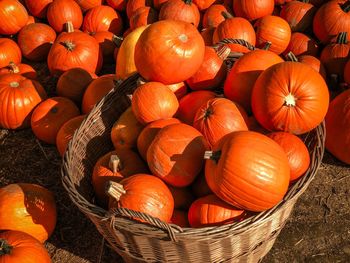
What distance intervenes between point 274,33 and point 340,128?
118cm

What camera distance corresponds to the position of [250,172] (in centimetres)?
184

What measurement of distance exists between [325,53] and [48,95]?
110 inches

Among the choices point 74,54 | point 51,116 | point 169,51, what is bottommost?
point 51,116

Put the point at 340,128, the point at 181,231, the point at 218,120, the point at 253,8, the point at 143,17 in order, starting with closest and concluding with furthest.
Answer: the point at 181,231 < the point at 218,120 < the point at 340,128 < the point at 253,8 < the point at 143,17

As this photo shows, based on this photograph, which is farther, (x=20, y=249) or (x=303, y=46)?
(x=303, y=46)

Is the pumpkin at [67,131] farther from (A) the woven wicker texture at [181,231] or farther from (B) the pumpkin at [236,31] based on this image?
(B) the pumpkin at [236,31]

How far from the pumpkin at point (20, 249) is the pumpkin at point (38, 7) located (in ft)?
10.7

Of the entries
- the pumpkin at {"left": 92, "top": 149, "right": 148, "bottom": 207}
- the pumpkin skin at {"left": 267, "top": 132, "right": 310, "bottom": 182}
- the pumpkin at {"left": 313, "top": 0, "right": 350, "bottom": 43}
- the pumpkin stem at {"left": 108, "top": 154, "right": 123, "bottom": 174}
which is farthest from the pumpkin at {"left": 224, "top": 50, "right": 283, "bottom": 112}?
the pumpkin at {"left": 313, "top": 0, "right": 350, "bottom": 43}

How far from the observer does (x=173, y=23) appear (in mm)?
2492

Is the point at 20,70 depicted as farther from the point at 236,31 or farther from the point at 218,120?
the point at 218,120

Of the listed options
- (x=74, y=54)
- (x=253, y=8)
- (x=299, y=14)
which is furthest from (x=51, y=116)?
(x=299, y=14)

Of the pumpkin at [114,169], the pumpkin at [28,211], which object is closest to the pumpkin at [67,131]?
the pumpkin at [28,211]

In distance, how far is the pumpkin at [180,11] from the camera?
4.08 m

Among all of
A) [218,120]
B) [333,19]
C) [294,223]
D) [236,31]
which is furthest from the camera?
[333,19]
